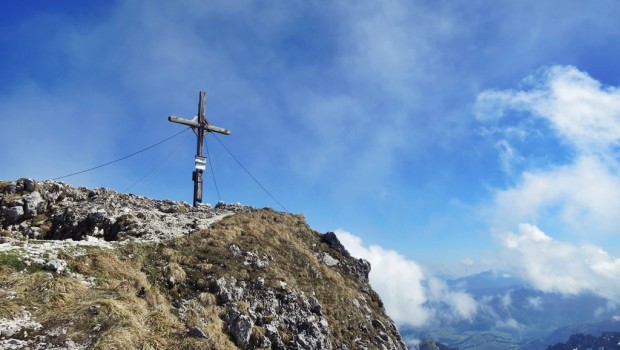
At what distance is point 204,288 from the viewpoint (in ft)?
72.4

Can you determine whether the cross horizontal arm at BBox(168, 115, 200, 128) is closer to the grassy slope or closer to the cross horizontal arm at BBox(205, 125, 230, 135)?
the cross horizontal arm at BBox(205, 125, 230, 135)

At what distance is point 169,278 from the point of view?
70.3 feet

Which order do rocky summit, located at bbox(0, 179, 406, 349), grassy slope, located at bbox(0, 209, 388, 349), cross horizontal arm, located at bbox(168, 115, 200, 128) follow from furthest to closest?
cross horizontal arm, located at bbox(168, 115, 200, 128) → rocky summit, located at bbox(0, 179, 406, 349) → grassy slope, located at bbox(0, 209, 388, 349)

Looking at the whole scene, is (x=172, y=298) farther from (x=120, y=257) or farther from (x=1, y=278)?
(x=1, y=278)

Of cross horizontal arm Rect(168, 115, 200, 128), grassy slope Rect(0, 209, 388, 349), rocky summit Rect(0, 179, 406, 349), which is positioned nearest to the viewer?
grassy slope Rect(0, 209, 388, 349)

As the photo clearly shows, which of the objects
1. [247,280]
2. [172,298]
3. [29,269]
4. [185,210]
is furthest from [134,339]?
[185,210]

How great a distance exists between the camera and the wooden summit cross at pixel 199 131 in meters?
38.6

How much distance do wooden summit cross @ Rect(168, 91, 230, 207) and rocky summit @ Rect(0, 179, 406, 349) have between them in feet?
7.35

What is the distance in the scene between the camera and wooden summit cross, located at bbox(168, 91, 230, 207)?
127ft

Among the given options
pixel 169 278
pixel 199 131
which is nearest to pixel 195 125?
pixel 199 131

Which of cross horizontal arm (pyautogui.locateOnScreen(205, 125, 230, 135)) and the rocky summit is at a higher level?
cross horizontal arm (pyautogui.locateOnScreen(205, 125, 230, 135))

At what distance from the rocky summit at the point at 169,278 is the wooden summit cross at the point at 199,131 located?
224 centimetres

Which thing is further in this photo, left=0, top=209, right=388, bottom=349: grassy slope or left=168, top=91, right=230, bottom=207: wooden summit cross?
left=168, top=91, right=230, bottom=207: wooden summit cross

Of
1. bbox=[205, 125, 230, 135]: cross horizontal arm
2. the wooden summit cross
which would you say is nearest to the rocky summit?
the wooden summit cross
